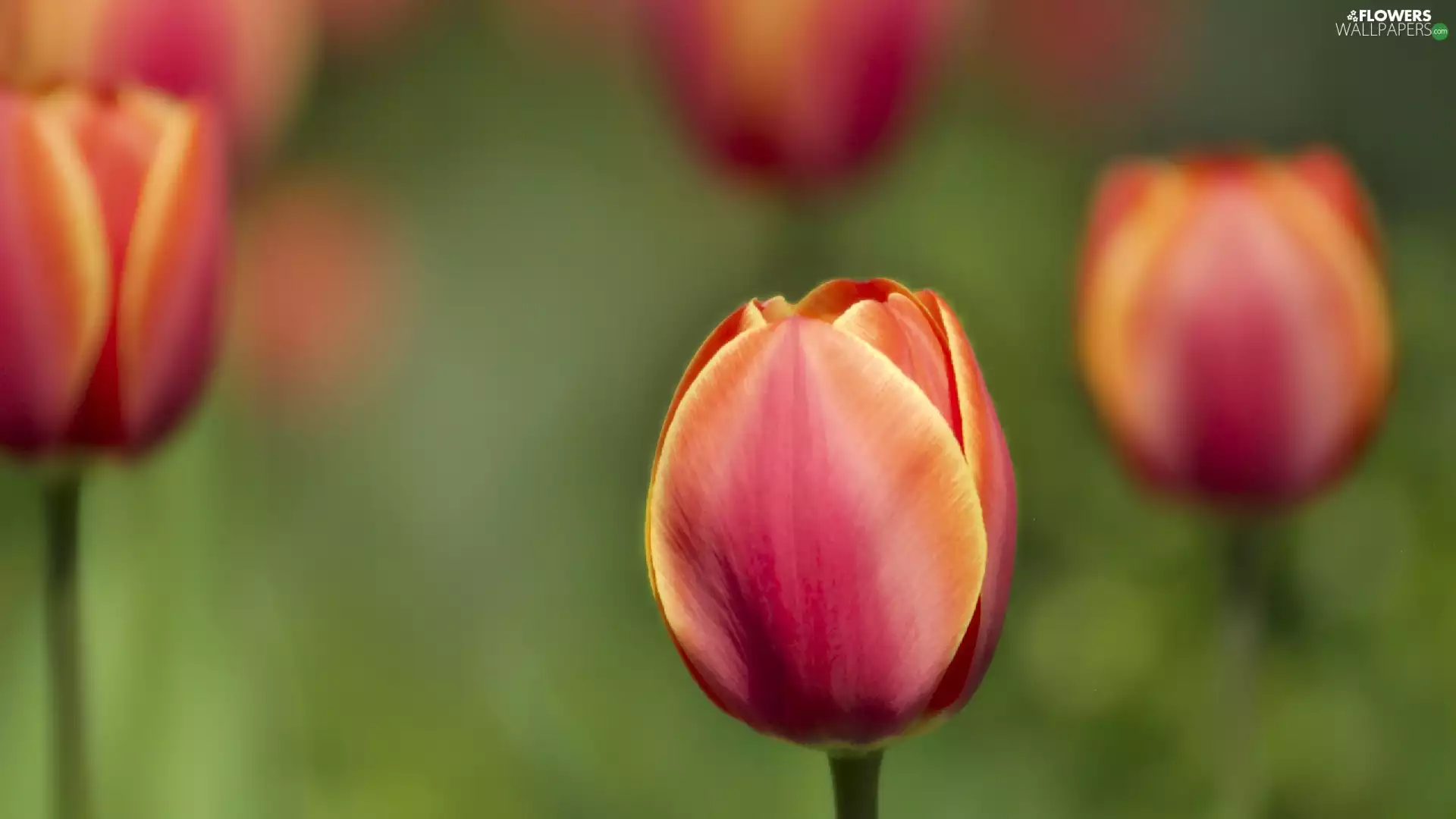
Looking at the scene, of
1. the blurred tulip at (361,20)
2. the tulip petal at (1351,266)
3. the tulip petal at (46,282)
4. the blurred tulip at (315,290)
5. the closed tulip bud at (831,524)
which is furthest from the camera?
the blurred tulip at (361,20)

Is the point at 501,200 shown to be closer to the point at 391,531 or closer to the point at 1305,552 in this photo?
the point at 391,531

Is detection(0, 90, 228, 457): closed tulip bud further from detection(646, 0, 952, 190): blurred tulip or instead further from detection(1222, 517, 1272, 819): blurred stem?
detection(1222, 517, 1272, 819): blurred stem

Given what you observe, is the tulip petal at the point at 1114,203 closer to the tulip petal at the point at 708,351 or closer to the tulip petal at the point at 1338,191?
the tulip petal at the point at 1338,191

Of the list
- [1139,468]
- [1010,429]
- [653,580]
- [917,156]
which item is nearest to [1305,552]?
[1010,429]

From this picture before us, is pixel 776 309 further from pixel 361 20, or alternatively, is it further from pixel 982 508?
pixel 361 20

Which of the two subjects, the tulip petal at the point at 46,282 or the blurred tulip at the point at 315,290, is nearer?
the tulip petal at the point at 46,282

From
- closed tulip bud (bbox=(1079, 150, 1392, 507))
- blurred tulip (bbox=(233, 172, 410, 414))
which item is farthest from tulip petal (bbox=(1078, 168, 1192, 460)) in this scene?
blurred tulip (bbox=(233, 172, 410, 414))

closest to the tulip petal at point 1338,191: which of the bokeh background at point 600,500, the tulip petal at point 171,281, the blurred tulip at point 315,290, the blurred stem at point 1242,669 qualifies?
the blurred stem at point 1242,669

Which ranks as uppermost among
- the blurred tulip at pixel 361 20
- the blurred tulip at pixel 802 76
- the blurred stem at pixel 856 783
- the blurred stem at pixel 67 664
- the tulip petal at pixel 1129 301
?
the blurred tulip at pixel 361 20
